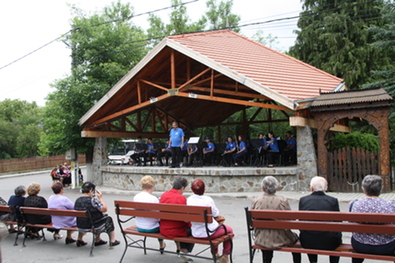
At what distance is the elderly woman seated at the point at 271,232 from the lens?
456 centimetres

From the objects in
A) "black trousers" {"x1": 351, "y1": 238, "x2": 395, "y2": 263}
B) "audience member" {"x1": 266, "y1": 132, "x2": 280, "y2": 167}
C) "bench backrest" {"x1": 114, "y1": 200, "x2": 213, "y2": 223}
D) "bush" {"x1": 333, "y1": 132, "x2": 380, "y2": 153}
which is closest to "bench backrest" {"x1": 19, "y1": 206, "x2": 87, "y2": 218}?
"bench backrest" {"x1": 114, "y1": 200, "x2": 213, "y2": 223}

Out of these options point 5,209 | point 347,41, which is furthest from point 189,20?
point 5,209

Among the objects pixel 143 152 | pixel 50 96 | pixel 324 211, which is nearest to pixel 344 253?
pixel 324 211

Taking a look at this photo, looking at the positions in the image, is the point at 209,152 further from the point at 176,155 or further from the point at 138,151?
the point at 138,151

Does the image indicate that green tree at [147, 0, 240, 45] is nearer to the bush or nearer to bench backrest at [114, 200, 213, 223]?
the bush

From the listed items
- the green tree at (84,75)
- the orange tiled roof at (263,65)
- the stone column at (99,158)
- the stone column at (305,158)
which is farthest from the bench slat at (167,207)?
the green tree at (84,75)

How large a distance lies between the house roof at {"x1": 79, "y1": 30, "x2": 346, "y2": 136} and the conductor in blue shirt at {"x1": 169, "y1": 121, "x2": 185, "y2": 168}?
132cm

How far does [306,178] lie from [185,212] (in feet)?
25.1

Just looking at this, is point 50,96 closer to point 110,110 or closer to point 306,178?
point 110,110

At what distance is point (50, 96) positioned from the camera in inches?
733

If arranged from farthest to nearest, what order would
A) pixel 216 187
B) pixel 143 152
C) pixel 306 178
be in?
pixel 143 152, pixel 216 187, pixel 306 178

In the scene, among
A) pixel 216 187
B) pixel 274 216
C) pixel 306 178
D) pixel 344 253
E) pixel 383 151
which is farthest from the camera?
pixel 216 187

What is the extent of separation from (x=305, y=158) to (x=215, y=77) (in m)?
4.27

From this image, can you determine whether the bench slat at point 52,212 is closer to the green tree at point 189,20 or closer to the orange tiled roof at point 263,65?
the orange tiled roof at point 263,65
